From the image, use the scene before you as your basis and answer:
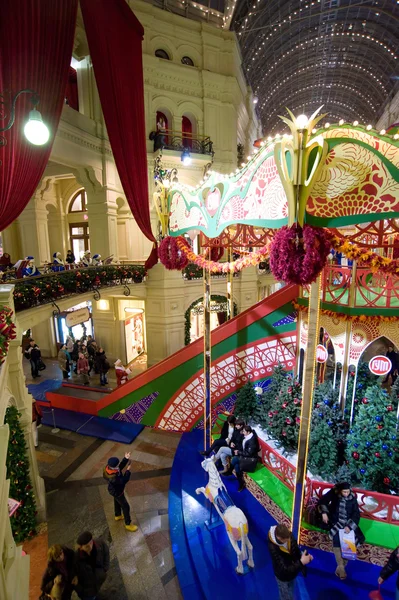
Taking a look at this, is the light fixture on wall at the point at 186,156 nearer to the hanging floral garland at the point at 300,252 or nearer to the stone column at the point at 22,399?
the stone column at the point at 22,399

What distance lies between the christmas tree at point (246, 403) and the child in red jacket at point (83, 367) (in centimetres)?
647

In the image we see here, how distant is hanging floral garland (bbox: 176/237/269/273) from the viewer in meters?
4.34

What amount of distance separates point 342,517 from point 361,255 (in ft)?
11.7

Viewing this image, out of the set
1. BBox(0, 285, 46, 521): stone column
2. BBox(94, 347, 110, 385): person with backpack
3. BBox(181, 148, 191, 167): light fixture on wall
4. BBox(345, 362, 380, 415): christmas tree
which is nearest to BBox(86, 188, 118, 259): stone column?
BBox(181, 148, 191, 167): light fixture on wall

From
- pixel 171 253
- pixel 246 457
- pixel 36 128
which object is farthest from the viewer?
pixel 171 253

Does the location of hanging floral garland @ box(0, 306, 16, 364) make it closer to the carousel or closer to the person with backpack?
the carousel

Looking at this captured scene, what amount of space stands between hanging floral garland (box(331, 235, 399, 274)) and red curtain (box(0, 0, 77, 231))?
578 centimetres

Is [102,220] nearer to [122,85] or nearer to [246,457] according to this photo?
[122,85]

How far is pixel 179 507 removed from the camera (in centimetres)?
570

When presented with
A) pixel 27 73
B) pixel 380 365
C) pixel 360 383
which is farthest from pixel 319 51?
pixel 380 365

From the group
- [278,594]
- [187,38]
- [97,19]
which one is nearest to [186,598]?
[278,594]

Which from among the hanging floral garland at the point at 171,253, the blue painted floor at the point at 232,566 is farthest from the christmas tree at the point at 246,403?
the hanging floral garland at the point at 171,253

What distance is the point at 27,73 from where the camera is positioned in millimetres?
6316

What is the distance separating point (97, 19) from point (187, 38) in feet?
23.7
